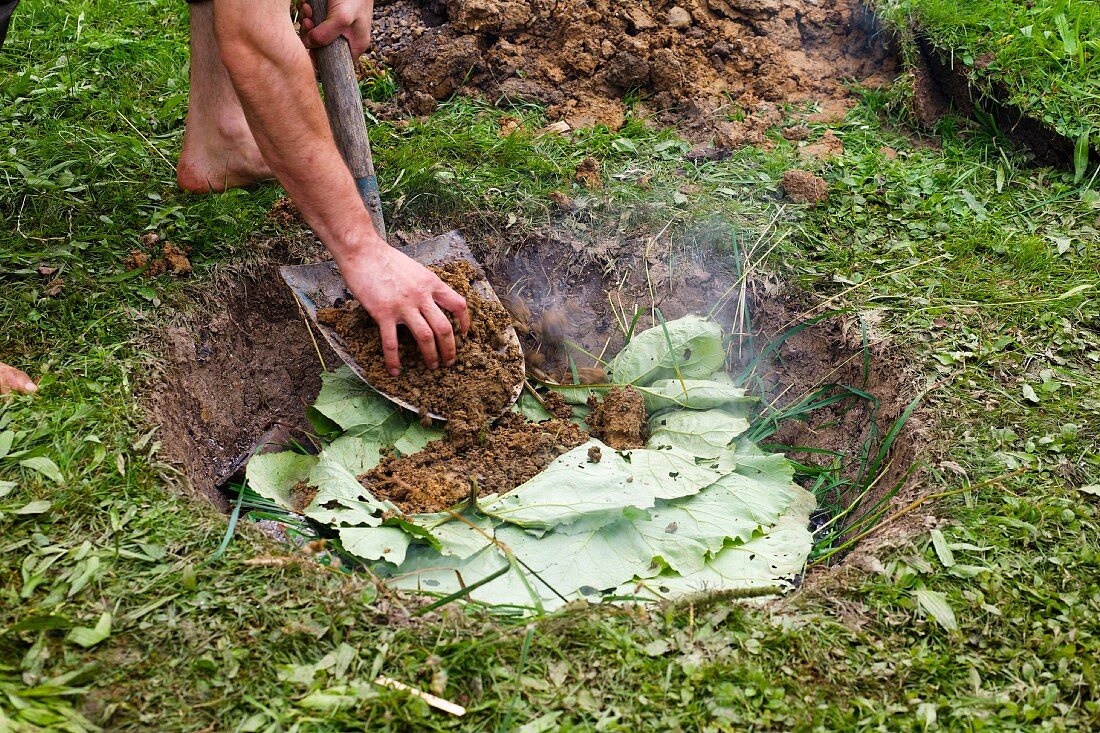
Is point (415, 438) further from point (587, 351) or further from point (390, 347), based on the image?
point (587, 351)

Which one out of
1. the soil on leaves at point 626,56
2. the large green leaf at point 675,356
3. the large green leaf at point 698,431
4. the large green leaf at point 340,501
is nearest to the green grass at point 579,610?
the large green leaf at point 340,501

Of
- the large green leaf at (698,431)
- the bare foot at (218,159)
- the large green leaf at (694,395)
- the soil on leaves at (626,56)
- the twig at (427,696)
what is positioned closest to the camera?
the twig at (427,696)

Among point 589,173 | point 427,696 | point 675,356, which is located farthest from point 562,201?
point 427,696

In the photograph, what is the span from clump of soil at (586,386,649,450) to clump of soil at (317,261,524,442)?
0.98 ft

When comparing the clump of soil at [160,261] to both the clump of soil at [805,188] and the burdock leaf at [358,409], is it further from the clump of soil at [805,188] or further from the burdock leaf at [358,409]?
the clump of soil at [805,188]

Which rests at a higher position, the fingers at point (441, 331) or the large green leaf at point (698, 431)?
the fingers at point (441, 331)

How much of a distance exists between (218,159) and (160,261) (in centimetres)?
54

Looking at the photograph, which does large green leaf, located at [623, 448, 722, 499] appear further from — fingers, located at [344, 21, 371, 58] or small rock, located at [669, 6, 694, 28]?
small rock, located at [669, 6, 694, 28]

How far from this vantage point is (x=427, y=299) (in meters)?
2.60

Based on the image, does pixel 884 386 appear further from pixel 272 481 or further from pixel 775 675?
pixel 272 481

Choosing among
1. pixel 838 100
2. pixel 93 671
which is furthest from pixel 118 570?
pixel 838 100

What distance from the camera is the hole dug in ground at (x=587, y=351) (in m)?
2.70

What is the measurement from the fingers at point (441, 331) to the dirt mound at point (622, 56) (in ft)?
5.14

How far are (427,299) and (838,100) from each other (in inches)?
95.1
